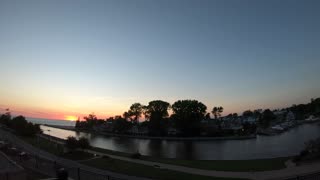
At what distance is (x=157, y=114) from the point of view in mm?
136375

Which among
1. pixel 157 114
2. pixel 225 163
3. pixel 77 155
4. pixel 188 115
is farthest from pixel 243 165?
pixel 157 114

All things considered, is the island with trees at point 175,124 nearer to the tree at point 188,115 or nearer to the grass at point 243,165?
the tree at point 188,115

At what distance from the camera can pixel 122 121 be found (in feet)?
494

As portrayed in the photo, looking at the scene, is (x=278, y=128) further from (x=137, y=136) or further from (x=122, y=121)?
(x=122, y=121)

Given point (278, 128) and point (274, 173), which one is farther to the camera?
point (278, 128)

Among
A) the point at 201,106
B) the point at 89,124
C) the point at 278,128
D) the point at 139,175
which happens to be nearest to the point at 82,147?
the point at 139,175

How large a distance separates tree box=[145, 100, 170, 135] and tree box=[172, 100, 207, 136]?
5436 mm

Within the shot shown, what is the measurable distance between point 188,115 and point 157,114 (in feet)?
49.4

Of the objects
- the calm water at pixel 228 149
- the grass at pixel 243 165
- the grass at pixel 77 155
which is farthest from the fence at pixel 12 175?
the calm water at pixel 228 149

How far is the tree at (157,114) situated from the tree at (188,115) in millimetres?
5436

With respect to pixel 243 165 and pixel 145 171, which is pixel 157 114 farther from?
pixel 145 171

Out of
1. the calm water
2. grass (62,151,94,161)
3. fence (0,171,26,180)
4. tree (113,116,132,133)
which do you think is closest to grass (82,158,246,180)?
grass (62,151,94,161)

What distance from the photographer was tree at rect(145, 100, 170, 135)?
439ft

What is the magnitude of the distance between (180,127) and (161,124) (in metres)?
10.2
